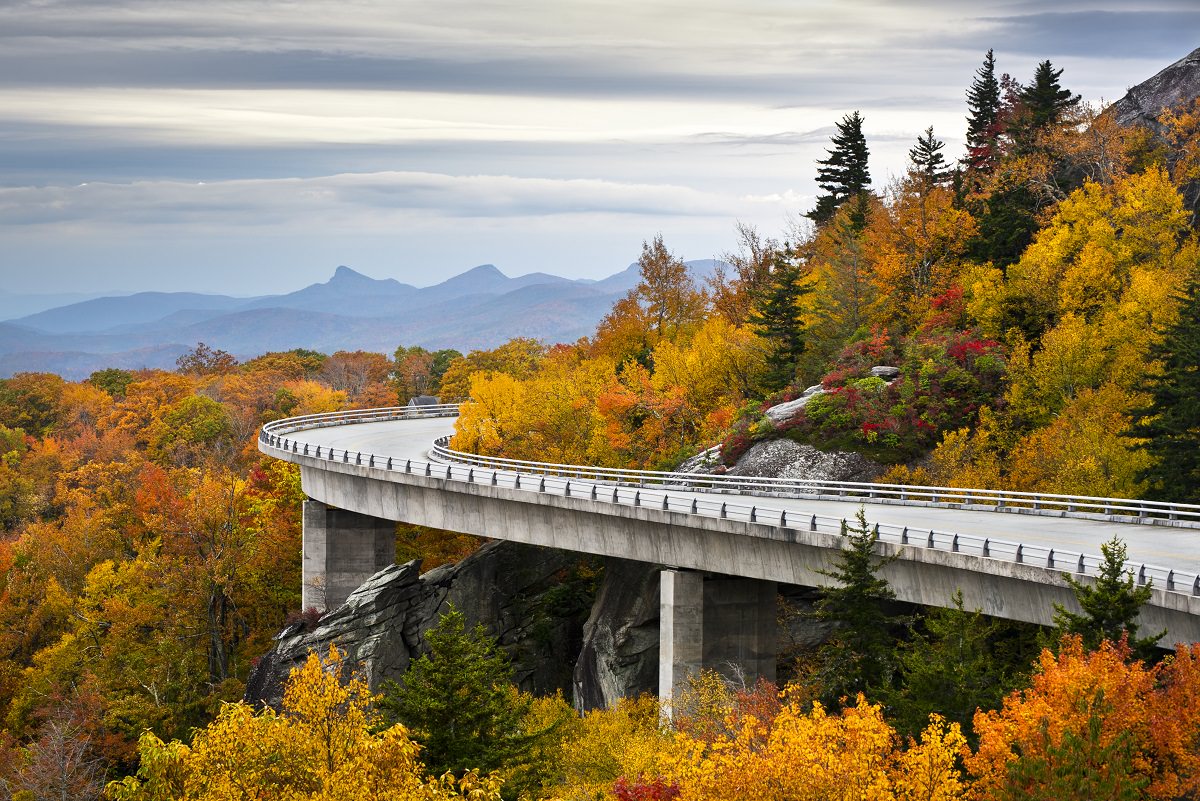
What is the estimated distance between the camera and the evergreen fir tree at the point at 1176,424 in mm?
51156

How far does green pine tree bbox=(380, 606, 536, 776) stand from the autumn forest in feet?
0.33

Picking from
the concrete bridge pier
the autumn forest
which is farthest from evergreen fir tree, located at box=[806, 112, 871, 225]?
the concrete bridge pier

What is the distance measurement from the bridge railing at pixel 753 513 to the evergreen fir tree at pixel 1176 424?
12747mm

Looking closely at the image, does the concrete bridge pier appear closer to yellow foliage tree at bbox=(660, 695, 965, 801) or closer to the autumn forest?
the autumn forest

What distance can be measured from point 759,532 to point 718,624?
5547 mm

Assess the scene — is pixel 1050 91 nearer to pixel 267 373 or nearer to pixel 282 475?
pixel 282 475

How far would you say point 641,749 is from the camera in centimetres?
4147

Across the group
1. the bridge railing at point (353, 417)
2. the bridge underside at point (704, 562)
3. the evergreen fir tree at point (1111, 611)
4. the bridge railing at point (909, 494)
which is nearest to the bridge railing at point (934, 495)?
the bridge railing at point (909, 494)

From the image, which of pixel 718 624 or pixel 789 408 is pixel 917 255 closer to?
pixel 789 408

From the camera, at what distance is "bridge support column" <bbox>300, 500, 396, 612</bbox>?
72.9 metres

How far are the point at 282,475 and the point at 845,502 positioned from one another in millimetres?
44428

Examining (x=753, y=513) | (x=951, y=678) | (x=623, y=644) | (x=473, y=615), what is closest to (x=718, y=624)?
(x=753, y=513)

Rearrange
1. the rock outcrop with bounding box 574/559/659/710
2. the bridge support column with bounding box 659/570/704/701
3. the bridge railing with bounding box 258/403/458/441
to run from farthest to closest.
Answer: the bridge railing with bounding box 258/403/458/441 < the rock outcrop with bounding box 574/559/659/710 < the bridge support column with bounding box 659/570/704/701

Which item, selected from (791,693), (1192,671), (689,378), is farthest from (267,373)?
(1192,671)
